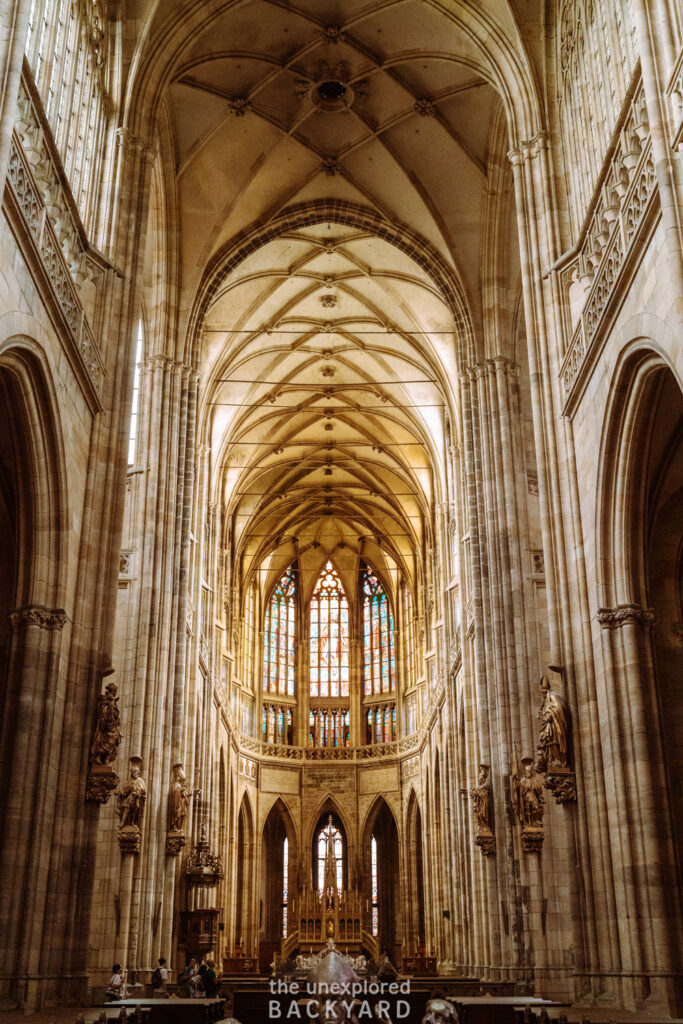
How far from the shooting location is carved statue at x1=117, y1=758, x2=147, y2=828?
20609mm

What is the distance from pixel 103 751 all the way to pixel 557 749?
20.6 ft

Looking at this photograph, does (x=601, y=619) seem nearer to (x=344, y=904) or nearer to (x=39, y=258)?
(x=39, y=258)

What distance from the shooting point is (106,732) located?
1498 cm

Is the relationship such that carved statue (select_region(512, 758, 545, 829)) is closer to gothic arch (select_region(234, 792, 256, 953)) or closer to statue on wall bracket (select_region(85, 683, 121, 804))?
statue on wall bracket (select_region(85, 683, 121, 804))

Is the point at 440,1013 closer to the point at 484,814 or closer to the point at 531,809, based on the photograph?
the point at 531,809

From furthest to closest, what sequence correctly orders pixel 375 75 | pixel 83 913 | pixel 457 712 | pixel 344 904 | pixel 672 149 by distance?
pixel 344 904
pixel 457 712
pixel 375 75
pixel 83 913
pixel 672 149

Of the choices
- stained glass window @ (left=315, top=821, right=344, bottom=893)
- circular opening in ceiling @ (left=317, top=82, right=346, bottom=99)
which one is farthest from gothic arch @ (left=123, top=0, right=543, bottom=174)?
stained glass window @ (left=315, top=821, right=344, bottom=893)

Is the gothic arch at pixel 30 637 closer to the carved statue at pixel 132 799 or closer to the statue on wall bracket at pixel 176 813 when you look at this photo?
the carved statue at pixel 132 799

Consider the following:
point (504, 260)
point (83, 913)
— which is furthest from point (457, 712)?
point (83, 913)

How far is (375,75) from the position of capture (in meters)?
24.9

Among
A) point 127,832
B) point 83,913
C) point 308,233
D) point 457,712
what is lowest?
point 83,913

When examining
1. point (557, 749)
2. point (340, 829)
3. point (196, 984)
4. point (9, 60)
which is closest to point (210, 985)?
point (196, 984)

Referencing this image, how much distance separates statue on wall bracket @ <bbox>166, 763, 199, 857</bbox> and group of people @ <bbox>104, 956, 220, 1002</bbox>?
258 cm

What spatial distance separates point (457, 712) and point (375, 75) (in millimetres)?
17990
